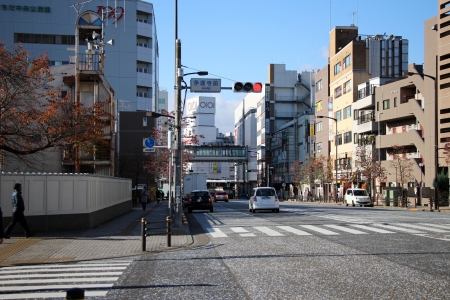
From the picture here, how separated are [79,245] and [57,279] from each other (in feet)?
21.6

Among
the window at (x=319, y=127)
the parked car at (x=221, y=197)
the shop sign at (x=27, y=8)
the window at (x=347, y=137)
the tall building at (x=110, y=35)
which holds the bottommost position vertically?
the parked car at (x=221, y=197)

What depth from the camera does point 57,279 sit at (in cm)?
1076

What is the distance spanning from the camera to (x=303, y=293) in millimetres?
8977

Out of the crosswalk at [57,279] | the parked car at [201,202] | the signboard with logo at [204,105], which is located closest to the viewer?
the crosswalk at [57,279]

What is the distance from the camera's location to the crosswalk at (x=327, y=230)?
20.3 m

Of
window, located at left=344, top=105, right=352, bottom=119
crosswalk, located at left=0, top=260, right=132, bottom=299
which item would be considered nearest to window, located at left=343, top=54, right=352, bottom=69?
window, located at left=344, top=105, right=352, bottom=119

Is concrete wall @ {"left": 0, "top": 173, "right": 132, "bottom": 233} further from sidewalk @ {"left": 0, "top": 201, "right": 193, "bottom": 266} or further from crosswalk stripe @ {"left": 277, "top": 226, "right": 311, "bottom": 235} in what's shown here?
crosswalk stripe @ {"left": 277, "top": 226, "right": 311, "bottom": 235}

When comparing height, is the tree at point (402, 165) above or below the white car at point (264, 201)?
above

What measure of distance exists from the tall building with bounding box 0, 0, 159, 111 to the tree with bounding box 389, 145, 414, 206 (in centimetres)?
4239

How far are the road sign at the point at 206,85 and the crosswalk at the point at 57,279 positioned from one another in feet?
39.0

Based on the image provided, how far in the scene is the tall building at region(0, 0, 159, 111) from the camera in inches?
3334

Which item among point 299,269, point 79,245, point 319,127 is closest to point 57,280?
point 299,269

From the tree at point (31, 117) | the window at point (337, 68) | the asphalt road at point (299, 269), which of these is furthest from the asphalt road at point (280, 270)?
the window at point (337, 68)

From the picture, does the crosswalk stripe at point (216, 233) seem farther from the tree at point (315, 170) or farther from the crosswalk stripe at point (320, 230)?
the tree at point (315, 170)
